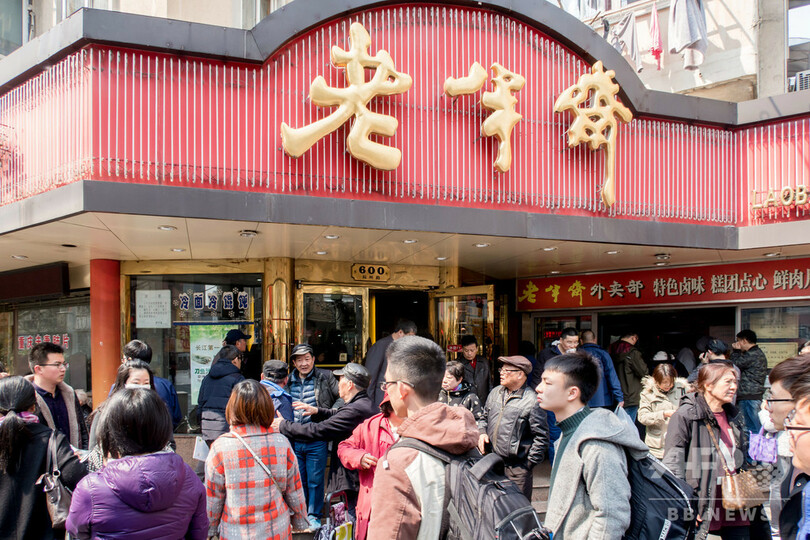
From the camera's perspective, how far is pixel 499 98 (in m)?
6.91

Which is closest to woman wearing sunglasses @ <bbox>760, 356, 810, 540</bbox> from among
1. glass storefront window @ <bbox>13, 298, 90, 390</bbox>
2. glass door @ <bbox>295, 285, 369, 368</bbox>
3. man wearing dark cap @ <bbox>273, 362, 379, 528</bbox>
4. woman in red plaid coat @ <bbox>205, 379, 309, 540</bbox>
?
woman in red plaid coat @ <bbox>205, 379, 309, 540</bbox>

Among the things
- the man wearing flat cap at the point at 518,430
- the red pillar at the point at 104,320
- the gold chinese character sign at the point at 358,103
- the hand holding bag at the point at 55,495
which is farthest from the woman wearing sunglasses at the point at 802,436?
the red pillar at the point at 104,320

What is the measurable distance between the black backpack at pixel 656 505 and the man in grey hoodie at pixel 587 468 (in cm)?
7

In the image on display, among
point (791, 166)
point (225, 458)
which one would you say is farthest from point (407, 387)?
point (791, 166)

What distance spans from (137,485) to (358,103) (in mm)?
4559

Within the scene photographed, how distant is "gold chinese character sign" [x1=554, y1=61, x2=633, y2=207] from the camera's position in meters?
7.31

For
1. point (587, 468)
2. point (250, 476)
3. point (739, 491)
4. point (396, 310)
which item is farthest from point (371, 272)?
point (587, 468)

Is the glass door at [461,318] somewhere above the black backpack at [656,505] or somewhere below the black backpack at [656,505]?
above

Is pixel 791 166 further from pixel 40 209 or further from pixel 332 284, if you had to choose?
pixel 40 209

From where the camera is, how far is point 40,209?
5.73 m

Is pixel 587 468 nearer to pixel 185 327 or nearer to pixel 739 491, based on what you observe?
pixel 739 491

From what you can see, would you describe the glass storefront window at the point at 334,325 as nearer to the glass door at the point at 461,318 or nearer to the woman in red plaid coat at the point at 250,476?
the glass door at the point at 461,318

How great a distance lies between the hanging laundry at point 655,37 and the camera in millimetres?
10969

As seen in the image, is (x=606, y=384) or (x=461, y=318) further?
(x=461, y=318)
